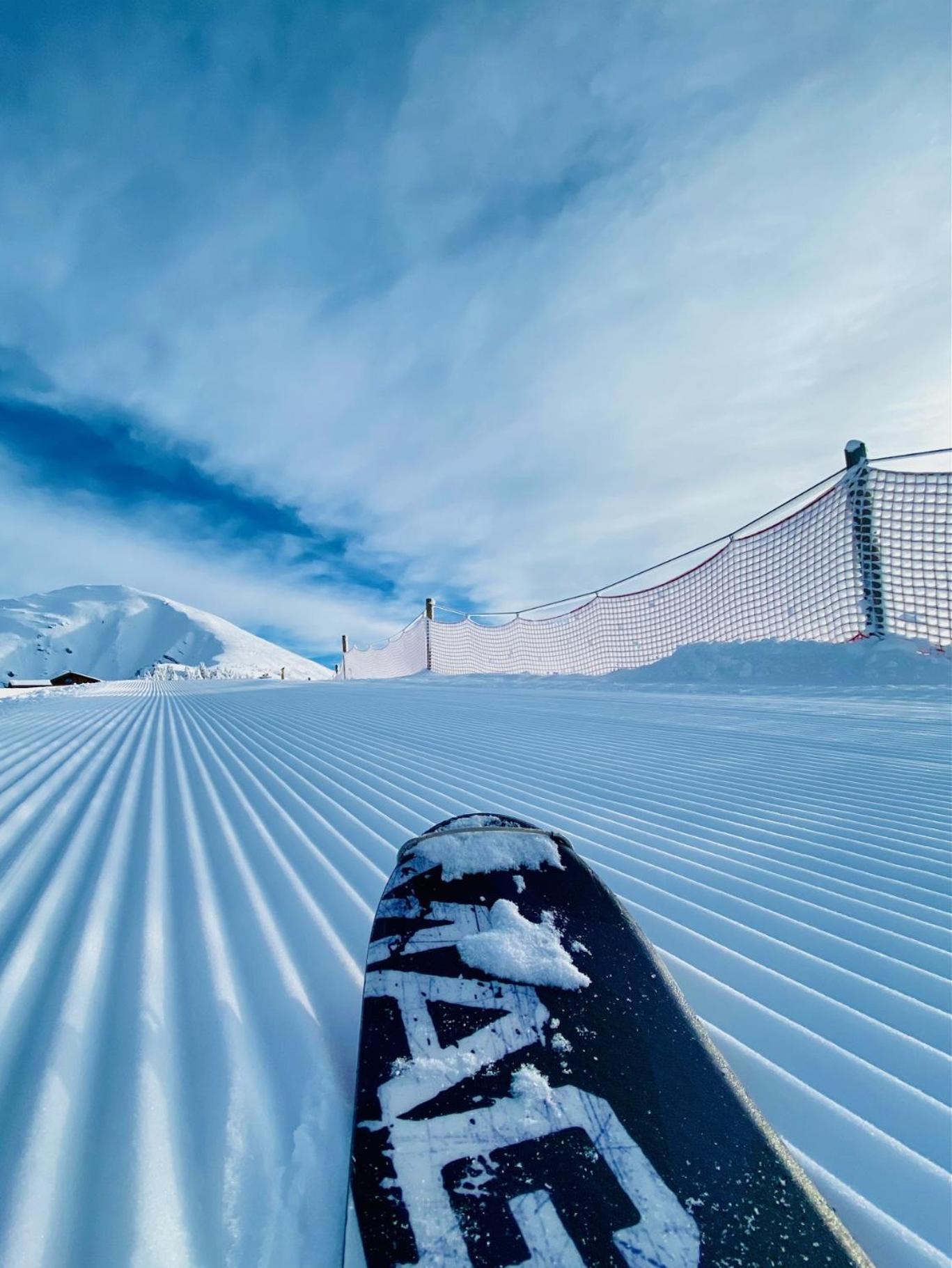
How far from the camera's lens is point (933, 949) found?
148 cm

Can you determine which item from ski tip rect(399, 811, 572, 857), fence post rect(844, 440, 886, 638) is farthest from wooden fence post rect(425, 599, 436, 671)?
ski tip rect(399, 811, 572, 857)

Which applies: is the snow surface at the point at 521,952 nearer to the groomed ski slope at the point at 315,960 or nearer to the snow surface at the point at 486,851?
the snow surface at the point at 486,851

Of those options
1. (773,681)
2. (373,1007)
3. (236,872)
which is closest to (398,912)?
(373,1007)

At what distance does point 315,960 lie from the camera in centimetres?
128

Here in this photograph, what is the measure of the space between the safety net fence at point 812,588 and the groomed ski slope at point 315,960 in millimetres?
2899

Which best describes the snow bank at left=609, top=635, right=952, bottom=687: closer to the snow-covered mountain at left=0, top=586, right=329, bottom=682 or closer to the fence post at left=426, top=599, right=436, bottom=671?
the fence post at left=426, top=599, right=436, bottom=671

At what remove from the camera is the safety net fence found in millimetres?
5762

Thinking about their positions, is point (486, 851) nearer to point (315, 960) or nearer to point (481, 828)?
point (481, 828)

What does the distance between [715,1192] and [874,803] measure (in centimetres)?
259

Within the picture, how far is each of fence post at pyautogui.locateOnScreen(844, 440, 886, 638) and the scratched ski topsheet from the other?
6.52m

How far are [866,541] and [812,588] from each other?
792 millimetres

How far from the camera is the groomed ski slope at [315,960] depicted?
0.73m

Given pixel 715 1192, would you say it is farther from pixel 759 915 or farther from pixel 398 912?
pixel 759 915

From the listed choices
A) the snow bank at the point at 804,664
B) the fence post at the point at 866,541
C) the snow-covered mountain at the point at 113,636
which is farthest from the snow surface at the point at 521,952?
the snow-covered mountain at the point at 113,636
